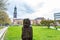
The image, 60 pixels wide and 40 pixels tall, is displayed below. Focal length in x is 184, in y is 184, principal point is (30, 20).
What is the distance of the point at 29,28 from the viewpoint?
754cm

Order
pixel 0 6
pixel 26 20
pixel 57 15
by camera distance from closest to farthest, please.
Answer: pixel 26 20
pixel 0 6
pixel 57 15

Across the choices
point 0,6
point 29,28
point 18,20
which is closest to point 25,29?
point 29,28

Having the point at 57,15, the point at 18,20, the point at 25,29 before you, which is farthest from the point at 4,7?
the point at 18,20

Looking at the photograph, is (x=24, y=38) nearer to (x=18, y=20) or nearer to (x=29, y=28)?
(x=29, y=28)

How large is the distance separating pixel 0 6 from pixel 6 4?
1.13 meters

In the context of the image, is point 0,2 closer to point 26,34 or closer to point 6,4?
point 6,4

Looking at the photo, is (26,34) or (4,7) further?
(4,7)

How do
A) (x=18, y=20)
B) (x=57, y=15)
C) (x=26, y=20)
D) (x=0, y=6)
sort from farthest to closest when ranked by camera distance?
(x=18, y=20), (x=57, y=15), (x=0, y=6), (x=26, y=20)

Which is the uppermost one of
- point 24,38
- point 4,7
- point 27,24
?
point 4,7

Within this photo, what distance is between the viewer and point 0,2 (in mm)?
28953

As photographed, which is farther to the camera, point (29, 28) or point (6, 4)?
point (6, 4)

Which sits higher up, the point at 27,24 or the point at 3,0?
the point at 3,0

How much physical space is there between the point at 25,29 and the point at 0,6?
21930mm

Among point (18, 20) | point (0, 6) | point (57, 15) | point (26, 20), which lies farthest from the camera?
point (18, 20)
